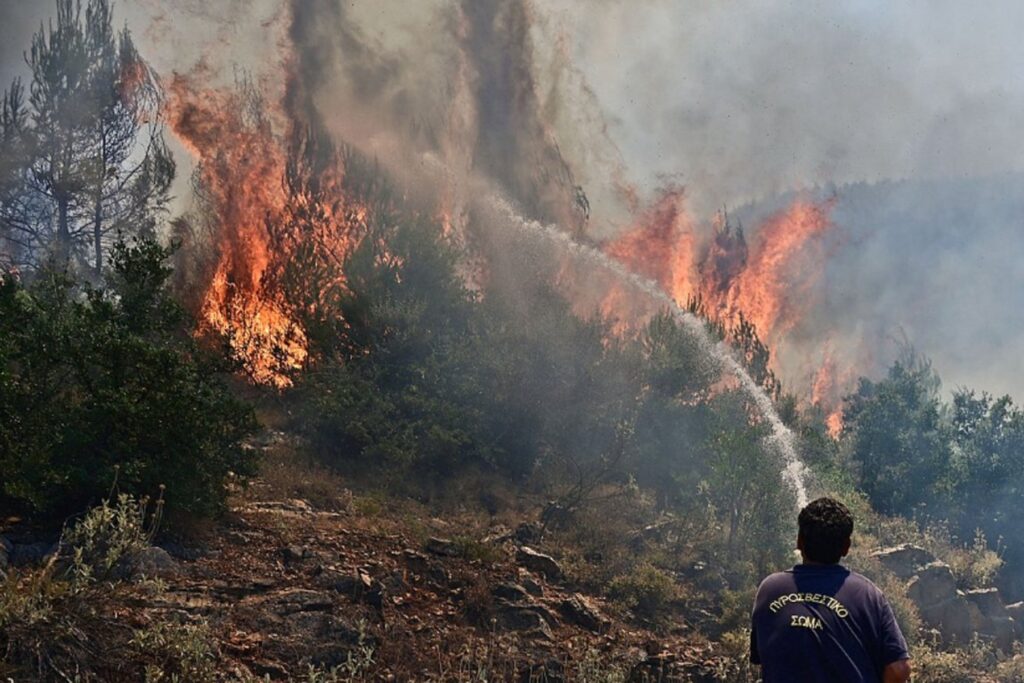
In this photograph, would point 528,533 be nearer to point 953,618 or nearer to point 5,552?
point 5,552

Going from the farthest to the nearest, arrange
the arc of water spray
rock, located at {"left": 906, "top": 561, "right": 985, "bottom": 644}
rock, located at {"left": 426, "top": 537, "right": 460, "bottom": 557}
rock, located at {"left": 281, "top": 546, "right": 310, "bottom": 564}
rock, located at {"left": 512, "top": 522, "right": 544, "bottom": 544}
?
the arc of water spray → rock, located at {"left": 906, "top": 561, "right": 985, "bottom": 644} → rock, located at {"left": 512, "top": 522, "right": 544, "bottom": 544} → rock, located at {"left": 426, "top": 537, "right": 460, "bottom": 557} → rock, located at {"left": 281, "top": 546, "right": 310, "bottom": 564}

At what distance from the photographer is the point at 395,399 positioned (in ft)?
68.1

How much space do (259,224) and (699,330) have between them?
1775 centimetres

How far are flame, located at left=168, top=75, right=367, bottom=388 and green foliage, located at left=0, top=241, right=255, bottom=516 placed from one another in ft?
39.7

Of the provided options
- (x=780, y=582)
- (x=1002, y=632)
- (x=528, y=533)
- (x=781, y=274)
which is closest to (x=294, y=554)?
(x=528, y=533)

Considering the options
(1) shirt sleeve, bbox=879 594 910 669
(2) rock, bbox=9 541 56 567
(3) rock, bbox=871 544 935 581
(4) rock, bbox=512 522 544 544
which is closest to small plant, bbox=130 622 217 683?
(2) rock, bbox=9 541 56 567

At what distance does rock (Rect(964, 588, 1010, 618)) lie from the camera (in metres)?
18.3

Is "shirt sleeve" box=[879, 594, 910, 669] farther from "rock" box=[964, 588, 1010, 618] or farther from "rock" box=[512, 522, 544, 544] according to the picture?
"rock" box=[964, 588, 1010, 618]

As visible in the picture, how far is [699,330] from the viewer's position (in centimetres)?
2852

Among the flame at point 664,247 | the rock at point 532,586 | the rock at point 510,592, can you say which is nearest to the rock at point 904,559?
the rock at point 532,586

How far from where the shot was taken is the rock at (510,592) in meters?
11.5

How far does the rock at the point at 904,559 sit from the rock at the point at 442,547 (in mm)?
11229

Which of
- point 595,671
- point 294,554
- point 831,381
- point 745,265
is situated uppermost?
point 745,265

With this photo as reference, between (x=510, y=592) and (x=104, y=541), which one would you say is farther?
(x=510, y=592)
